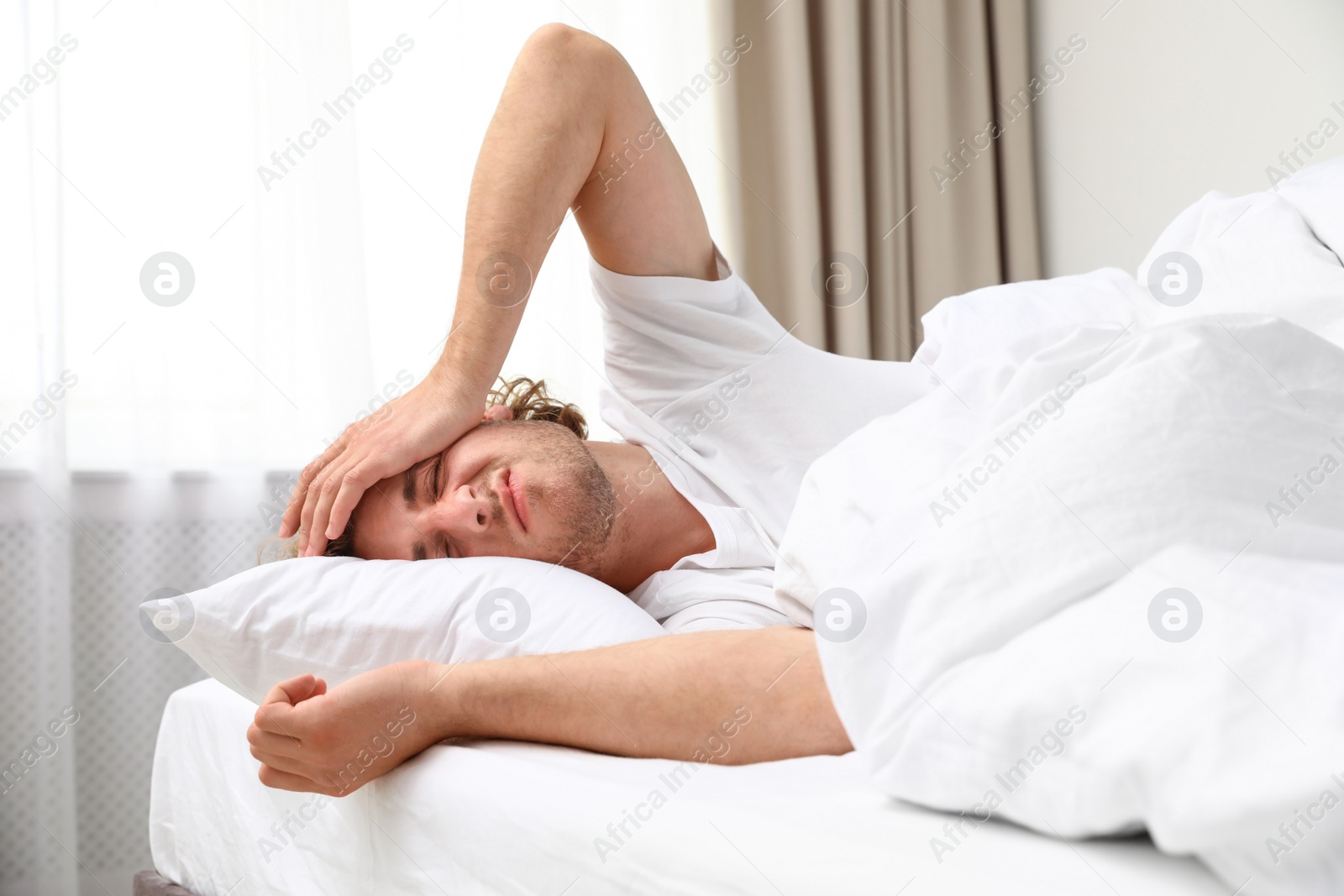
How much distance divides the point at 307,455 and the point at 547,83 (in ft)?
3.01

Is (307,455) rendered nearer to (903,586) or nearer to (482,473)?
(482,473)

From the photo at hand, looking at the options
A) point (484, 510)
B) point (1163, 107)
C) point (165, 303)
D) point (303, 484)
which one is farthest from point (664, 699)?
point (1163, 107)

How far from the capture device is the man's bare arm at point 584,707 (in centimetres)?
66

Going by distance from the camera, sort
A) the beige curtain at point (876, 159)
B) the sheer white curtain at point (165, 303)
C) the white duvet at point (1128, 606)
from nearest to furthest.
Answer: the white duvet at point (1128, 606)
the sheer white curtain at point (165, 303)
the beige curtain at point (876, 159)

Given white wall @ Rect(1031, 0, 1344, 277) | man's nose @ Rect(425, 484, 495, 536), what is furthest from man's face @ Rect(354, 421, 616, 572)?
white wall @ Rect(1031, 0, 1344, 277)

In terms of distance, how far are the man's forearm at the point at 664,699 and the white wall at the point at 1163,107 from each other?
1.72 m

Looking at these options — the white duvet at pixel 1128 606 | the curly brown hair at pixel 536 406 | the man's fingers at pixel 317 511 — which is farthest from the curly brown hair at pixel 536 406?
the white duvet at pixel 1128 606

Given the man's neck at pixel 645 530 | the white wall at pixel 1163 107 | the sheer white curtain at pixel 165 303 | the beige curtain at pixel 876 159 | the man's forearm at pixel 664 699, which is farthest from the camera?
the beige curtain at pixel 876 159

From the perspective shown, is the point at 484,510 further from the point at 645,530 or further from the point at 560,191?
the point at 560,191

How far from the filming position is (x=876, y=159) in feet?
→ 7.97

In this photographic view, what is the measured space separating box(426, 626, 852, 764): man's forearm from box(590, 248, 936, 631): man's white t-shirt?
42 cm

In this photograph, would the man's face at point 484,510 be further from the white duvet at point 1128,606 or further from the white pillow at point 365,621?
the white duvet at point 1128,606

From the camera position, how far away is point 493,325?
3.60 feet

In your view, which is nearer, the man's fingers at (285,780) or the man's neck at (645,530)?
the man's fingers at (285,780)
